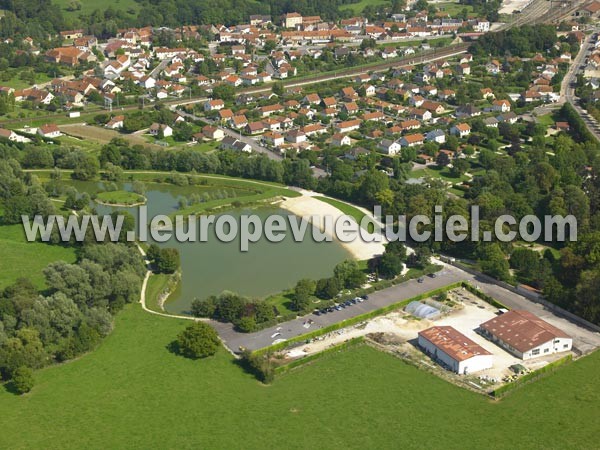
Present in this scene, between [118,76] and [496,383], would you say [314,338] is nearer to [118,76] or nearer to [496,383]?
[496,383]

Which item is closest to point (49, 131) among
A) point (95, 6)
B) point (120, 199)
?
point (120, 199)

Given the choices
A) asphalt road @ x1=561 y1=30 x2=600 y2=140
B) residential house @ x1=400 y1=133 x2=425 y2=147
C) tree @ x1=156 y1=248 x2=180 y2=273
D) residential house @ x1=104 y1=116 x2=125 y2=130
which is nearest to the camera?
tree @ x1=156 y1=248 x2=180 y2=273

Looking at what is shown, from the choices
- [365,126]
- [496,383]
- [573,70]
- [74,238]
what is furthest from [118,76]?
[496,383]

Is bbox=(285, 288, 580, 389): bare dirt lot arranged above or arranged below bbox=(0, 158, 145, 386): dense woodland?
below

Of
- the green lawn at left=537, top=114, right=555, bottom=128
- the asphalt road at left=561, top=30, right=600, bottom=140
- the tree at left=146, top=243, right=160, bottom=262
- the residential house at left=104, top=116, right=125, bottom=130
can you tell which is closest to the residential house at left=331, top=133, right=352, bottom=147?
the green lawn at left=537, top=114, right=555, bottom=128

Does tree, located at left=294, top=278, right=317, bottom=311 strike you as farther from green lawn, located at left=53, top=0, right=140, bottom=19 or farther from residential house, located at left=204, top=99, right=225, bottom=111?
green lawn, located at left=53, top=0, right=140, bottom=19

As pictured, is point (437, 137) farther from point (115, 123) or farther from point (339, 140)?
point (115, 123)
